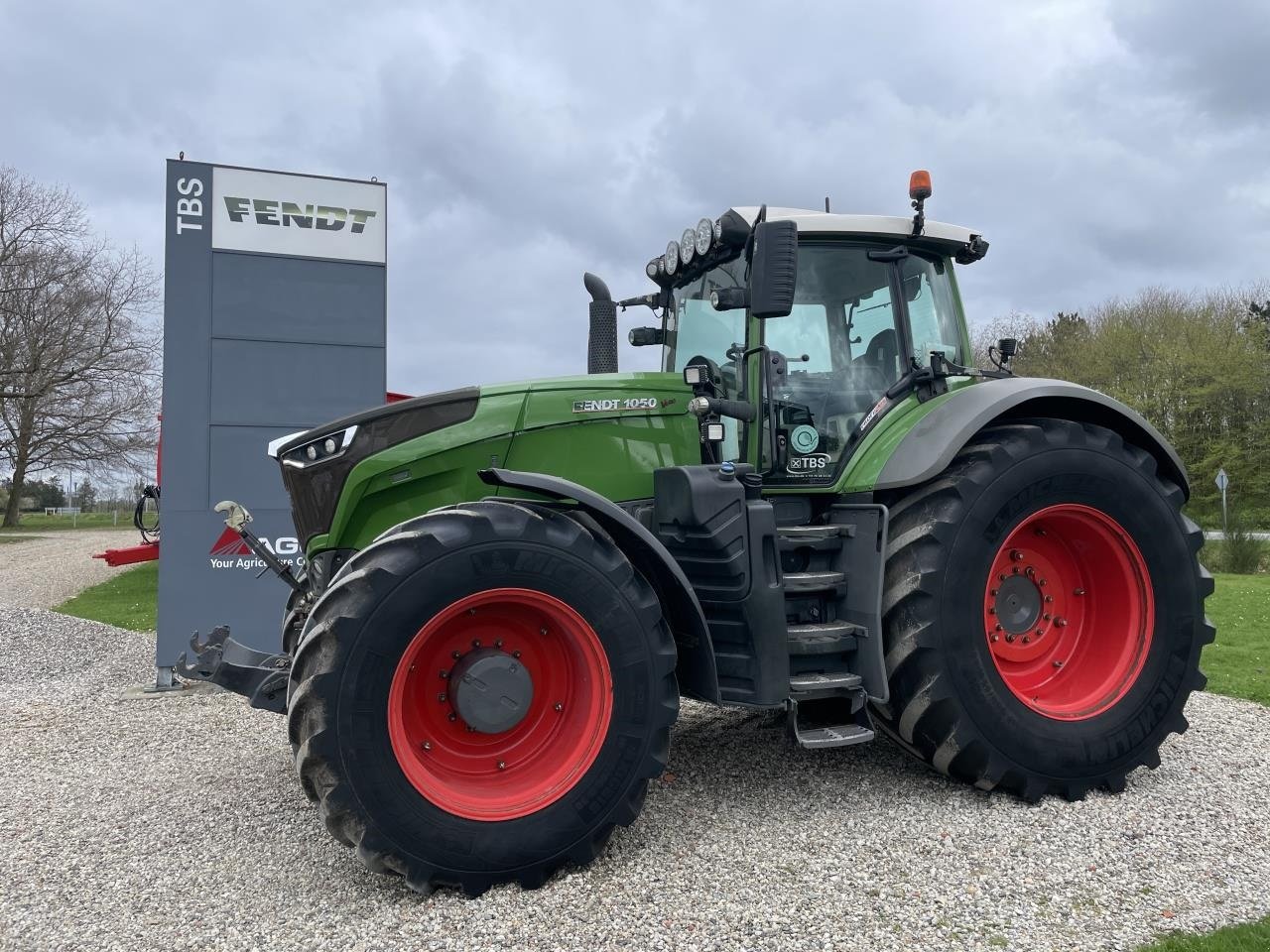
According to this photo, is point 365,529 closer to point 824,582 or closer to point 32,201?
point 824,582

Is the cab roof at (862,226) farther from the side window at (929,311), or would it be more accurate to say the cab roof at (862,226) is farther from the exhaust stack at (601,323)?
the exhaust stack at (601,323)

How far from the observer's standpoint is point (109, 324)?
26969 mm

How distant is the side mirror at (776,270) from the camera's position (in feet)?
12.3

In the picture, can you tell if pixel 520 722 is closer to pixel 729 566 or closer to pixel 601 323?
pixel 729 566

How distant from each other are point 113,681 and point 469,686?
6.06 m

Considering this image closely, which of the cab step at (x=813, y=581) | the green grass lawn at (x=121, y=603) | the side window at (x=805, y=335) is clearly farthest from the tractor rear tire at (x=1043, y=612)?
the green grass lawn at (x=121, y=603)

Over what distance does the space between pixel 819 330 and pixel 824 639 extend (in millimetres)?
1505

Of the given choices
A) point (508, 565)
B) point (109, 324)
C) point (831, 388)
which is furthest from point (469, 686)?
point (109, 324)

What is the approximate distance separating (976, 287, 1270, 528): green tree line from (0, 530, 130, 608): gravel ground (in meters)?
23.0

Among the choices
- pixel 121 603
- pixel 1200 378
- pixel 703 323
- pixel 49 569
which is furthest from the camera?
pixel 1200 378

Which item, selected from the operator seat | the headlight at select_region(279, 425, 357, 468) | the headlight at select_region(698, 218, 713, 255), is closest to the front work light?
the headlight at select_region(698, 218, 713, 255)

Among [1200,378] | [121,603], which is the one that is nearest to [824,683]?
[121,603]

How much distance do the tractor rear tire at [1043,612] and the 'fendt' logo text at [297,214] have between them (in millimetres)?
5698

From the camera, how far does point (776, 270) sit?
374 cm
